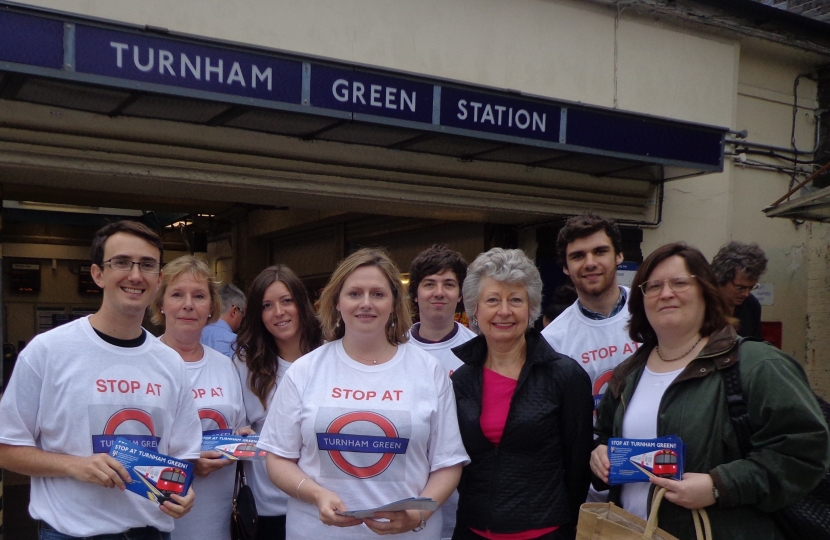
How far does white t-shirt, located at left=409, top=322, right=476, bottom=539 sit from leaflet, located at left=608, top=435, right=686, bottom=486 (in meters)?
0.82

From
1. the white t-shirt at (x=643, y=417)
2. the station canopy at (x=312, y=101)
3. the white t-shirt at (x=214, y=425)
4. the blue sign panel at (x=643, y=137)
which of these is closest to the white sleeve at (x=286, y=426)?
the white t-shirt at (x=214, y=425)

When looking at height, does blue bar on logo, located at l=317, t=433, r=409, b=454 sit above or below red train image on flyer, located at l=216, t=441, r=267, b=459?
above

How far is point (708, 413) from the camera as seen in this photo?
7.59 feet

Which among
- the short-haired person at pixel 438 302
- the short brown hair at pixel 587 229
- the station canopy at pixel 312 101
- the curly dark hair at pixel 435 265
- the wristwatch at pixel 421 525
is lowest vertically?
the wristwatch at pixel 421 525

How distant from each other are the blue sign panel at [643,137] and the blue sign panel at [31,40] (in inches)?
147

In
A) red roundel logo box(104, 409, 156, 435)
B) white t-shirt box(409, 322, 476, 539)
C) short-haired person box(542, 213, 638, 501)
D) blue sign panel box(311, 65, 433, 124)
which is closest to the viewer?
red roundel logo box(104, 409, 156, 435)

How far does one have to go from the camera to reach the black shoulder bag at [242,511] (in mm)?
2938

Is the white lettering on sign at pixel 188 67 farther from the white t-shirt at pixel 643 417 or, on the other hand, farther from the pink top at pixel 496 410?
the white t-shirt at pixel 643 417

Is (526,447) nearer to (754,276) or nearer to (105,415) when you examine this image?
(105,415)

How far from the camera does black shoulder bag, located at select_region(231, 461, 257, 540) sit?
9.64 feet

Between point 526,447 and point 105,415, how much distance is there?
1519 mm

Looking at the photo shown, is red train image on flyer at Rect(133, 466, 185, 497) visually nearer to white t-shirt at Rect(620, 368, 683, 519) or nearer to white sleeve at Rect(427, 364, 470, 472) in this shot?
white sleeve at Rect(427, 364, 470, 472)

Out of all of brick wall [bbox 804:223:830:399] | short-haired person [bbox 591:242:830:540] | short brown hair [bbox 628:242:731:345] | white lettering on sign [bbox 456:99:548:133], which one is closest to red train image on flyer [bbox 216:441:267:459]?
short-haired person [bbox 591:242:830:540]

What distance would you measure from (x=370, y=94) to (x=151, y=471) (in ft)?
10.9
